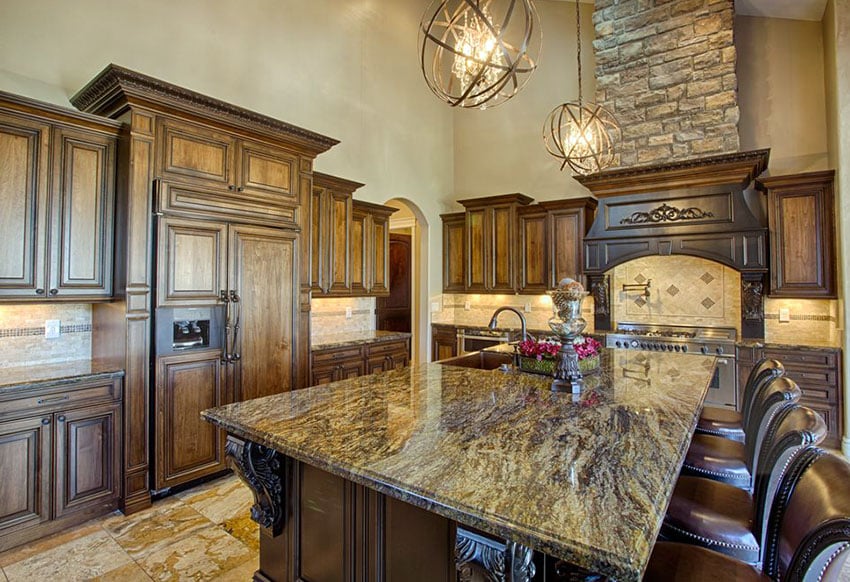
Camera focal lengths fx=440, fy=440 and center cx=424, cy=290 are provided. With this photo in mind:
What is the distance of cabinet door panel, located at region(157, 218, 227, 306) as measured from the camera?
9.86 ft

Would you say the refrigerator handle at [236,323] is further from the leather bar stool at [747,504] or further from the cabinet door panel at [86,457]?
the leather bar stool at [747,504]

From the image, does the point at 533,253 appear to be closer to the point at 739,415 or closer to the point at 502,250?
the point at 502,250

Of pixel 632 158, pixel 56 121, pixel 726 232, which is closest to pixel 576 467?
pixel 56 121

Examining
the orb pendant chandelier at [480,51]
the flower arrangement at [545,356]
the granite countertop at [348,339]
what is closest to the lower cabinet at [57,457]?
the granite countertop at [348,339]

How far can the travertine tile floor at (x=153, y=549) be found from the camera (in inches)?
88.7

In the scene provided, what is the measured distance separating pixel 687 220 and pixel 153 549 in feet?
17.9

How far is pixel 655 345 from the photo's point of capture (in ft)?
15.6

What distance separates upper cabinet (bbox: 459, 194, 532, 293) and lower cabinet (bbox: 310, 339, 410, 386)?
176 cm

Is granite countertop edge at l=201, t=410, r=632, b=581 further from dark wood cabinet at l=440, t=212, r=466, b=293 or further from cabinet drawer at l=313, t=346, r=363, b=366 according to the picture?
dark wood cabinet at l=440, t=212, r=466, b=293

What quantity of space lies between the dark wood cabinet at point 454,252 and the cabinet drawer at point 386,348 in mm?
1776

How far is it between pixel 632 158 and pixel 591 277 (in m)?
1.50

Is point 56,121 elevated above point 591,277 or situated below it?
above

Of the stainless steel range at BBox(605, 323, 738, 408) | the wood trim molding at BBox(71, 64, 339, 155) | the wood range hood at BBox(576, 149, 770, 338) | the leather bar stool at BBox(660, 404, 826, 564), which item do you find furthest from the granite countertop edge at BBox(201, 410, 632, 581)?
the wood range hood at BBox(576, 149, 770, 338)

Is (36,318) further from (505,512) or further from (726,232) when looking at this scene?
(726,232)
